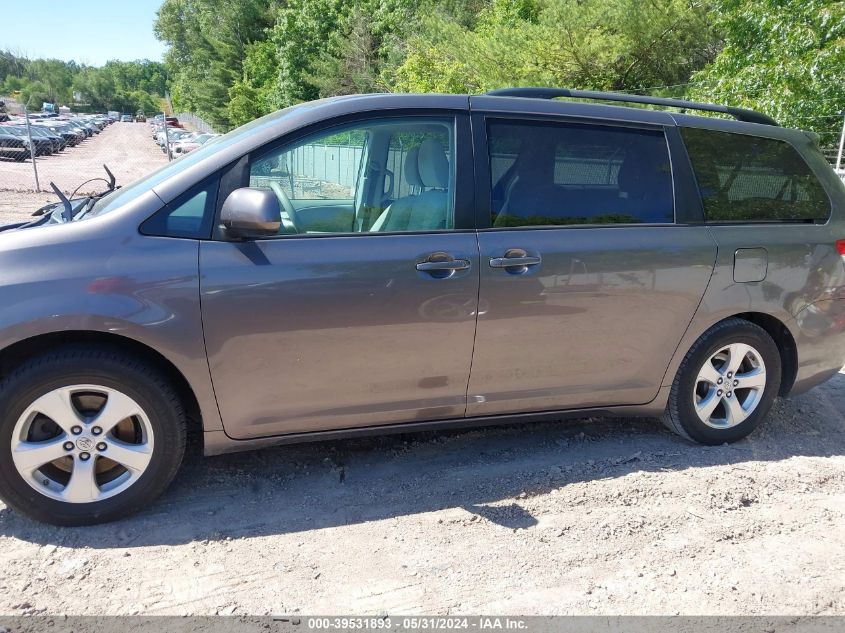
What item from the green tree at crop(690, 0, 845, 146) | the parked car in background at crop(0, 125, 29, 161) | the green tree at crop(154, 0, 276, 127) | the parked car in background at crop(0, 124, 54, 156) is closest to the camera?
the green tree at crop(690, 0, 845, 146)

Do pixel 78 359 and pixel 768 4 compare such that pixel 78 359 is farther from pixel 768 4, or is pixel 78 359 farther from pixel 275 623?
pixel 768 4

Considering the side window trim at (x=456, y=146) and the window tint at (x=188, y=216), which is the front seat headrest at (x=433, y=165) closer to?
the side window trim at (x=456, y=146)

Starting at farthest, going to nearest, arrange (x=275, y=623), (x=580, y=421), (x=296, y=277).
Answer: (x=580, y=421)
(x=296, y=277)
(x=275, y=623)

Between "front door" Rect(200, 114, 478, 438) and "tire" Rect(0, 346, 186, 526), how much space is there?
294 mm

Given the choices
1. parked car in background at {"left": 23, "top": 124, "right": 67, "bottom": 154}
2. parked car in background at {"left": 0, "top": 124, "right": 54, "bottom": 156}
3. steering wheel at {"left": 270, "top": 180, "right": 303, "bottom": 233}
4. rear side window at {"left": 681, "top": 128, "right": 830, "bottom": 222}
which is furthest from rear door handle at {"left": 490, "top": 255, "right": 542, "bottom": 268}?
parked car in background at {"left": 23, "top": 124, "right": 67, "bottom": 154}

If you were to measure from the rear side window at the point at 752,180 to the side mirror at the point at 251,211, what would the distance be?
2.31 meters

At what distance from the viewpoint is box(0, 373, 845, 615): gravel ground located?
2.68 m

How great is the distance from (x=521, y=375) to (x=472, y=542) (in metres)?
0.87

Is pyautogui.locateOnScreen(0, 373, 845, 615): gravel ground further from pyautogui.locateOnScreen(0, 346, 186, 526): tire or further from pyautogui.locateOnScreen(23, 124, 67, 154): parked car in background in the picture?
pyautogui.locateOnScreen(23, 124, 67, 154): parked car in background

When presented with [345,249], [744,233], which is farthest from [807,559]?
[345,249]

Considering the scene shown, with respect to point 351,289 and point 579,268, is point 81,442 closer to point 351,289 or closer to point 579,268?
point 351,289

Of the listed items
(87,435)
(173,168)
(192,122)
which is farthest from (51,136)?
(192,122)

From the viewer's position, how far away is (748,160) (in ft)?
13.2

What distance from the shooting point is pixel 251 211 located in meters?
2.88
